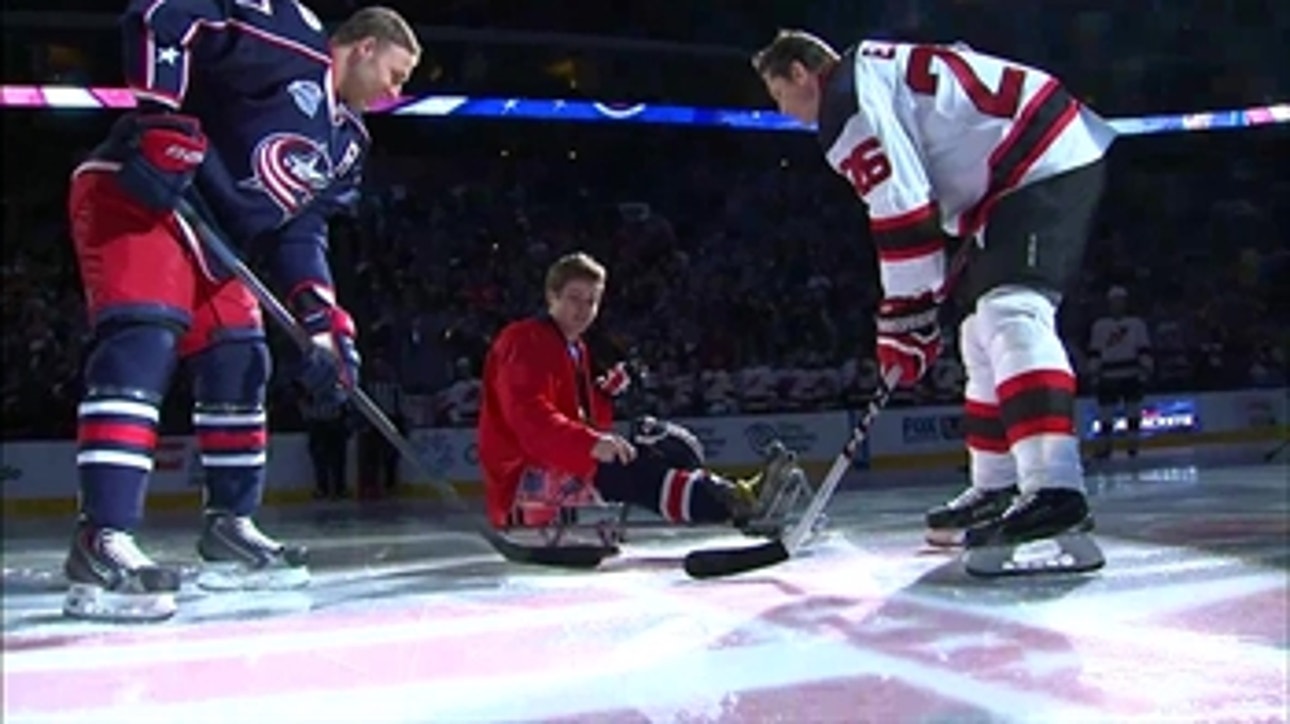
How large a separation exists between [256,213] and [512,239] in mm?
719

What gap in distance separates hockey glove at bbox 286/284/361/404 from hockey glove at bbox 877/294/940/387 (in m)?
0.56

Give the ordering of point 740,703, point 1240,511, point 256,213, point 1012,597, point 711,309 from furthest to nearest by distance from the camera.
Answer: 1. point 1240,511
2. point 711,309
3. point 1012,597
4. point 256,213
5. point 740,703

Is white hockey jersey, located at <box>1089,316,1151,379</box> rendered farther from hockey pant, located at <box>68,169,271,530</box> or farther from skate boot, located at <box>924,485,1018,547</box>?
hockey pant, located at <box>68,169,271,530</box>

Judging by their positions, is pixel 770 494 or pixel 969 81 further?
pixel 770 494

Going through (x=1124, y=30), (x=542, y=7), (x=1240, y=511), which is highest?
(x=542, y=7)

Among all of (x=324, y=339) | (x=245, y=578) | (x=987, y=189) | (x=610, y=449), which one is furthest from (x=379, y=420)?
(x=987, y=189)

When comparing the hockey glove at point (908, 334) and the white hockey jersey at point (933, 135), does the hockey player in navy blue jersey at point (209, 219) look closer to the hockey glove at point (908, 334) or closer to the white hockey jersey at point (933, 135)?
the white hockey jersey at point (933, 135)

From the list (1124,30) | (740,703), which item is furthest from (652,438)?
(1124,30)

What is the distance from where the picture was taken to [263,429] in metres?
1.19

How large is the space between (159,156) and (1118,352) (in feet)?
3.74

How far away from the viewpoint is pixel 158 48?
103 centimetres

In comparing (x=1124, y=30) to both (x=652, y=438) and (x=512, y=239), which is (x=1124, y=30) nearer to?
(x=652, y=438)

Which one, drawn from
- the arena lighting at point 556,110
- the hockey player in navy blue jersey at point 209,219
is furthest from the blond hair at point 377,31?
the arena lighting at point 556,110

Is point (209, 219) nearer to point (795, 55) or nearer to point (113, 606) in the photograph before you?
point (113, 606)
